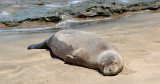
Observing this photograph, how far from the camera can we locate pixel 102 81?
3104mm

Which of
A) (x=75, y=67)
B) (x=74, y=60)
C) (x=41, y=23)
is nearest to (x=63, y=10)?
(x=41, y=23)

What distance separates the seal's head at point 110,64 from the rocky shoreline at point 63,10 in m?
4.69

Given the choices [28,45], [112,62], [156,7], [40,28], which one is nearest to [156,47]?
[112,62]

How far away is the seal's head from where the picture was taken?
10.7 ft

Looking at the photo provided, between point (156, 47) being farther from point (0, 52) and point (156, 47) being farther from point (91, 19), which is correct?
point (91, 19)

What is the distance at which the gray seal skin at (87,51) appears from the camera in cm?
338

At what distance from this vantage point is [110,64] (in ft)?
10.9

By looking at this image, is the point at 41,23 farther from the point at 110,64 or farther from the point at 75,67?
the point at 110,64

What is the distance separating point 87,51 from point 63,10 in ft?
17.8

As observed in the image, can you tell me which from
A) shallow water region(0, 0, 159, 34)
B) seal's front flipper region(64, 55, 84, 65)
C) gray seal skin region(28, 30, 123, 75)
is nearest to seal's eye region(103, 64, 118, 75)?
gray seal skin region(28, 30, 123, 75)

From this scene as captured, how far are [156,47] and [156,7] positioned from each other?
575 centimetres

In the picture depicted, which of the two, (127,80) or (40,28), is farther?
(40,28)

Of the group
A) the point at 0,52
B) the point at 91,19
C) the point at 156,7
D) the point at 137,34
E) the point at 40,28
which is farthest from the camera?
the point at 156,7

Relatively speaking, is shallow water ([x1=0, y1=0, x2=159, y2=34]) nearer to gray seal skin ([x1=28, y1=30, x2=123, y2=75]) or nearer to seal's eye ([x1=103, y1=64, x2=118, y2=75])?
gray seal skin ([x1=28, y1=30, x2=123, y2=75])
